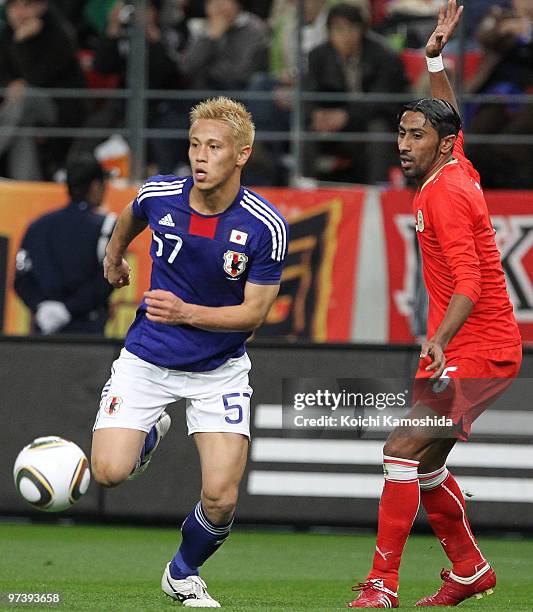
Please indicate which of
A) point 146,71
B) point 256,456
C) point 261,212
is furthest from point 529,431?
point 146,71

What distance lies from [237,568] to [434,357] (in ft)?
8.72

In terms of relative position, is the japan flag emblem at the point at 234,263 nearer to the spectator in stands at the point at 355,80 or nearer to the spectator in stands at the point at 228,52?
the spectator in stands at the point at 355,80

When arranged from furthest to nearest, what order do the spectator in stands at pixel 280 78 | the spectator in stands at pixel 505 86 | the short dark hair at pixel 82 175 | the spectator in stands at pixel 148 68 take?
the spectator in stands at pixel 148 68
the spectator in stands at pixel 280 78
the spectator in stands at pixel 505 86
the short dark hair at pixel 82 175

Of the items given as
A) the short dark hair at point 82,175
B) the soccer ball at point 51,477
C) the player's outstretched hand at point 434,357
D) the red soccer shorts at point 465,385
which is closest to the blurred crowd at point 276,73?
the short dark hair at point 82,175

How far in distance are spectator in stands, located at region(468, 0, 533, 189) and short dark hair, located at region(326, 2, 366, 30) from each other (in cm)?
118

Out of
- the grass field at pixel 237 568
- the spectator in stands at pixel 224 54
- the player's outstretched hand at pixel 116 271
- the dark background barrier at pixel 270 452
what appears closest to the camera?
the grass field at pixel 237 568

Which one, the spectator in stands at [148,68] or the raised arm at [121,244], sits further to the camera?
the spectator in stands at [148,68]

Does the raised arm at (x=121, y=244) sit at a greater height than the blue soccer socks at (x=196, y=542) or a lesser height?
greater

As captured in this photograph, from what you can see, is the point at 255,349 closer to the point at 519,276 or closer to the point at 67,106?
the point at 519,276

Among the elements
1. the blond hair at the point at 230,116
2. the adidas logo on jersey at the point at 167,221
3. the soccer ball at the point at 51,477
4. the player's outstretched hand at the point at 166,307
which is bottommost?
the soccer ball at the point at 51,477

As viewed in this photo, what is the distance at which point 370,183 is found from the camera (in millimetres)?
12969

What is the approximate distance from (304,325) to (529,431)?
404 centimetres

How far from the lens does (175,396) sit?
674 cm

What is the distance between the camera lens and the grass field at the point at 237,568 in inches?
269
